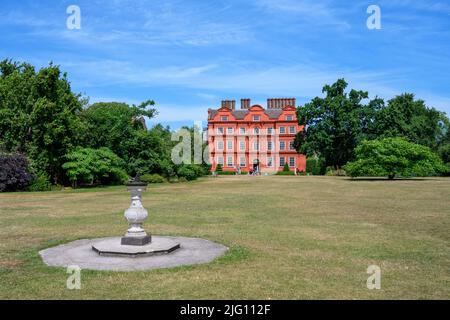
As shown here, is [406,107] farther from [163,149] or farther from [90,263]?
[90,263]

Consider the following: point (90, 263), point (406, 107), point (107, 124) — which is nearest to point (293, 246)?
point (90, 263)

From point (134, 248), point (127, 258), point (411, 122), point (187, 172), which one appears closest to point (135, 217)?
point (134, 248)

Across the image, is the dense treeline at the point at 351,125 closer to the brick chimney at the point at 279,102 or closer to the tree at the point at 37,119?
the brick chimney at the point at 279,102

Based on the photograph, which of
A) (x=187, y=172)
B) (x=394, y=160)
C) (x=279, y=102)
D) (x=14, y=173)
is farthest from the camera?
(x=279, y=102)

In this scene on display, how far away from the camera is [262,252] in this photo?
10.2 metres

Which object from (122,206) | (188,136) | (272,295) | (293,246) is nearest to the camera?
(272,295)

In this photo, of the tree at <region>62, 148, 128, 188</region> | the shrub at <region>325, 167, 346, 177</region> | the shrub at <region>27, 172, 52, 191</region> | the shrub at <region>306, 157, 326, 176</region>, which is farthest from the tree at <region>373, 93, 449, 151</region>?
the shrub at <region>27, 172, 52, 191</region>

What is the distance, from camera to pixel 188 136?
207 feet

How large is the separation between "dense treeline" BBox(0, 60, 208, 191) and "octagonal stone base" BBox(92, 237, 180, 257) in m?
25.2

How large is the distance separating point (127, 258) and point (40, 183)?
27.9 meters

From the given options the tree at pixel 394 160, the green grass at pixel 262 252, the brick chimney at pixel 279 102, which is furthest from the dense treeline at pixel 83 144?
the brick chimney at pixel 279 102

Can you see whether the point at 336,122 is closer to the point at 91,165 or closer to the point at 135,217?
the point at 91,165

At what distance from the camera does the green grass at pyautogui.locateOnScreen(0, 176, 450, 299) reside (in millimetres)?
7199
